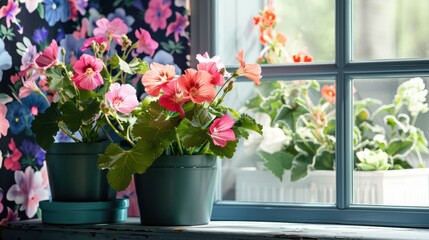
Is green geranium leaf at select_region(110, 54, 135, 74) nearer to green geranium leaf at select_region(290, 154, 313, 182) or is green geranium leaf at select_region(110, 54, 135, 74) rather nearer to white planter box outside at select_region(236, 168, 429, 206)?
white planter box outside at select_region(236, 168, 429, 206)

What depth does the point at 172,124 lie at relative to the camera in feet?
7.72

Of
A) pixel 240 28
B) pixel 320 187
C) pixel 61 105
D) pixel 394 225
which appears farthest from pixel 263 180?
pixel 61 105

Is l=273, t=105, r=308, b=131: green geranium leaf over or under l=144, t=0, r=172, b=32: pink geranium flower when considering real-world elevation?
under

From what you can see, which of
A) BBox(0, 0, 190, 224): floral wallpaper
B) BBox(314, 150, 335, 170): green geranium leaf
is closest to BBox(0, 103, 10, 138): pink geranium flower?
BBox(0, 0, 190, 224): floral wallpaper

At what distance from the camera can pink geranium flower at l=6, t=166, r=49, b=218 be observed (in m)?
2.67

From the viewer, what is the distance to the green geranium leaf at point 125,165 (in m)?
2.35

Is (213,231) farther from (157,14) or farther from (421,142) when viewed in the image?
(421,142)

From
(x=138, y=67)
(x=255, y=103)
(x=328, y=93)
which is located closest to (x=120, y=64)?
(x=138, y=67)

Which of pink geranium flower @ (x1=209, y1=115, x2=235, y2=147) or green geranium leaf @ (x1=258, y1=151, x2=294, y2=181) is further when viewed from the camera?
green geranium leaf @ (x1=258, y1=151, x2=294, y2=181)

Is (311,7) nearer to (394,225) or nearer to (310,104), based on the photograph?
(310,104)

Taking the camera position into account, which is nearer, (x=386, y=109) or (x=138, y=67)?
(x=138, y=67)

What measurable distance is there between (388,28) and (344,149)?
788 mm

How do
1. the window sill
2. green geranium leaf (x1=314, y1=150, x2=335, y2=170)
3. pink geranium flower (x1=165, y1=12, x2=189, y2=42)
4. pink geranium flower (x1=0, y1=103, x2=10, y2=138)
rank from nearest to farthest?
the window sill
pink geranium flower (x1=0, y1=103, x2=10, y2=138)
pink geranium flower (x1=165, y1=12, x2=189, y2=42)
green geranium leaf (x1=314, y1=150, x2=335, y2=170)

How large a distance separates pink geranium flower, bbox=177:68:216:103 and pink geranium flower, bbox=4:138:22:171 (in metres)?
0.70
